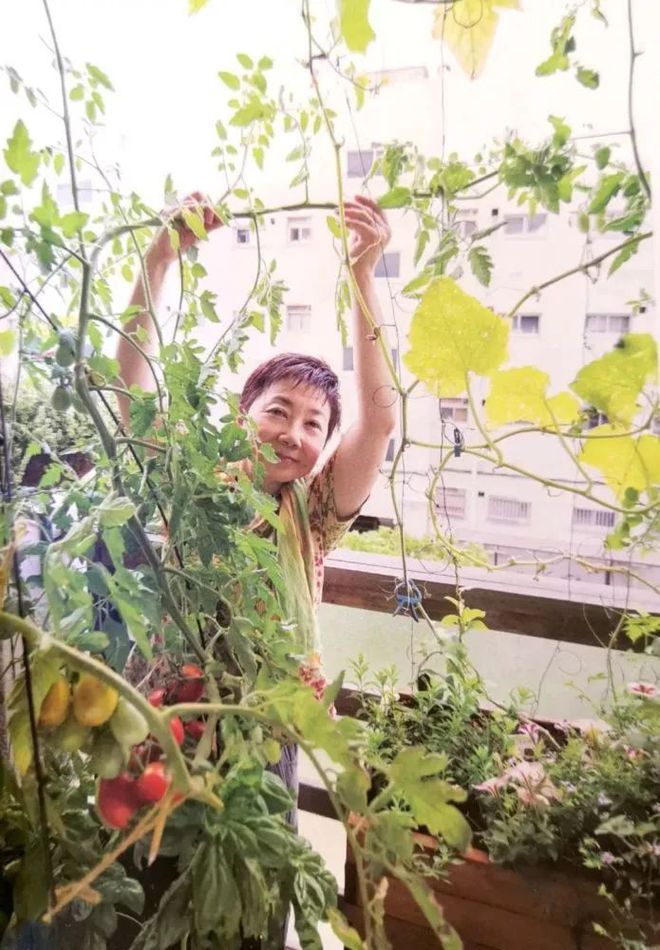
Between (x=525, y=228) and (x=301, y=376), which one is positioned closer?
(x=525, y=228)

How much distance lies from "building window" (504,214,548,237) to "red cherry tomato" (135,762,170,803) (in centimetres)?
62

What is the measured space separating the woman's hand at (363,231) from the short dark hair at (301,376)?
13 centimetres

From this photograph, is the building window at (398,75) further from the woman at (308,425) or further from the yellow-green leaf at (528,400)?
the yellow-green leaf at (528,400)

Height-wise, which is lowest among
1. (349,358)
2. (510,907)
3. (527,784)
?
(510,907)

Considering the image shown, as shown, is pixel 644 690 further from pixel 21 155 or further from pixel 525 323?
pixel 21 155

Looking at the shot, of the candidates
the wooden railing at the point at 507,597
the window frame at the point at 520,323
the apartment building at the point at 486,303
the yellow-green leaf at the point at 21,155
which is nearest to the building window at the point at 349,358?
the apartment building at the point at 486,303

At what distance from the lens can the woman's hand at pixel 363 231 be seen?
715 millimetres

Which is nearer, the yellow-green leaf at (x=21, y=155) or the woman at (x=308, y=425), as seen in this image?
the yellow-green leaf at (x=21, y=155)

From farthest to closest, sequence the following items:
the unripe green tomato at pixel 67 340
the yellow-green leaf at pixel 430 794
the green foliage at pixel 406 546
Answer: the green foliage at pixel 406 546 → the unripe green tomato at pixel 67 340 → the yellow-green leaf at pixel 430 794

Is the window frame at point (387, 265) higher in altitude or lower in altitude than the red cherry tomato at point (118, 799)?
higher

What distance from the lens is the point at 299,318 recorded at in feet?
2.64

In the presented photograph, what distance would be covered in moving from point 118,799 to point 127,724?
0.09 meters

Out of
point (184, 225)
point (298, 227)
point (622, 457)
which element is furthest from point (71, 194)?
point (622, 457)

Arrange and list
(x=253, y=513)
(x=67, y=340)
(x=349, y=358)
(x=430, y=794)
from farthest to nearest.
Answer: (x=349, y=358) < (x=253, y=513) < (x=67, y=340) < (x=430, y=794)
